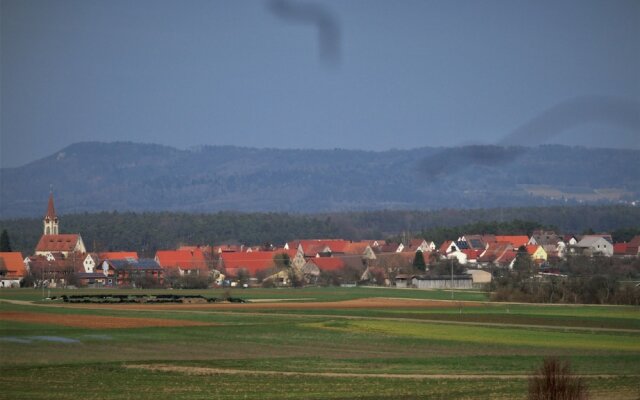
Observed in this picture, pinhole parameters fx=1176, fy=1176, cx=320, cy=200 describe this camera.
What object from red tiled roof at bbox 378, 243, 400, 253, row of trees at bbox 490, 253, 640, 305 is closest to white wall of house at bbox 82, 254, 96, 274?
red tiled roof at bbox 378, 243, 400, 253

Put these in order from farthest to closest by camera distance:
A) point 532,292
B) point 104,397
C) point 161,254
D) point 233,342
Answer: point 161,254
point 532,292
point 233,342
point 104,397

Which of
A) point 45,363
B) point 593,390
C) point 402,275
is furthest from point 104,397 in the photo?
point 402,275

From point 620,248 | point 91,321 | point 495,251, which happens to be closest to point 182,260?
point 495,251

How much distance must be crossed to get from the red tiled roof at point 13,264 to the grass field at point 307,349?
121 ft

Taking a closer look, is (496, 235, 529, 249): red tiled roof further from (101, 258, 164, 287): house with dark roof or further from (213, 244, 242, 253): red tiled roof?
(101, 258, 164, 287): house with dark roof

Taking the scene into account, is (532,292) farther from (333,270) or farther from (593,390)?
(593,390)

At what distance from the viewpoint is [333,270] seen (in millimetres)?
126375

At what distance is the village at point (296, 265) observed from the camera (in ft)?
380

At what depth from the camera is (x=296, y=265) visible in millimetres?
128250

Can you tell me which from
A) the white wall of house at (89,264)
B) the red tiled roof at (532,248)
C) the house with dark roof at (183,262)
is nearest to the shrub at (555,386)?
the house with dark roof at (183,262)

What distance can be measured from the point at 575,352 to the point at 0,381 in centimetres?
2294

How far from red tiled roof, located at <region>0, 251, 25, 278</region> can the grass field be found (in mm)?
36898

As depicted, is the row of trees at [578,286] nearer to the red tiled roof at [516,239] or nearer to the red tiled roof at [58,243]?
the red tiled roof at [516,239]

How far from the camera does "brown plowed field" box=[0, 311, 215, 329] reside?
60938 mm
